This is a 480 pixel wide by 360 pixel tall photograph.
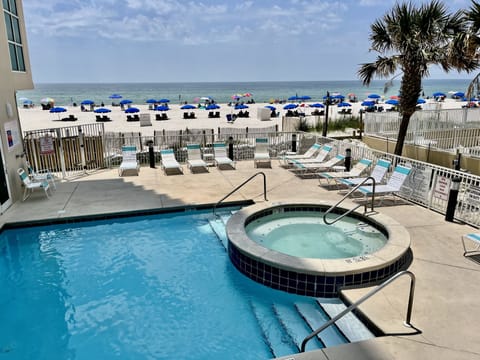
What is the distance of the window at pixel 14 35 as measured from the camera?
30.3ft

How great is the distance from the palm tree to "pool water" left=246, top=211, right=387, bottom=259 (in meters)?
6.07

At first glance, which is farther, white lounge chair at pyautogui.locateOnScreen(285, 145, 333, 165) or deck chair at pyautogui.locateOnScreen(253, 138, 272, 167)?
deck chair at pyautogui.locateOnScreen(253, 138, 272, 167)

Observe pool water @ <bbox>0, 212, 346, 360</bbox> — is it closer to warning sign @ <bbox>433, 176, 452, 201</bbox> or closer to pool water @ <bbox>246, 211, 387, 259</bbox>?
pool water @ <bbox>246, 211, 387, 259</bbox>

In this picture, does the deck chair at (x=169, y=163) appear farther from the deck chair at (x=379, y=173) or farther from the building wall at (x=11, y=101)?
the deck chair at (x=379, y=173)

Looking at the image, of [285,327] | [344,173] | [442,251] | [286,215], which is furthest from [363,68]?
[285,327]

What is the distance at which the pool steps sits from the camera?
14.6ft

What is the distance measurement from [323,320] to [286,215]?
3.55 metres

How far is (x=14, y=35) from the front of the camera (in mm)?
9656

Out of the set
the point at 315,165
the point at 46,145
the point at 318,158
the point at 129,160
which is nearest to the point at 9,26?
the point at 46,145

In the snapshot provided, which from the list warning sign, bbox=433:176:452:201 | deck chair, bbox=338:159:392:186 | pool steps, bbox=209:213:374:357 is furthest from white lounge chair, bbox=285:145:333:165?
pool steps, bbox=209:213:374:357

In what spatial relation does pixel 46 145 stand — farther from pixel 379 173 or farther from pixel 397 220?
pixel 397 220

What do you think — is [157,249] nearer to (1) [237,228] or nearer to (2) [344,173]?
(1) [237,228]

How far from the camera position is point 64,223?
8.51m

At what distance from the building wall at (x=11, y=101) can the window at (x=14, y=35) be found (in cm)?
16
